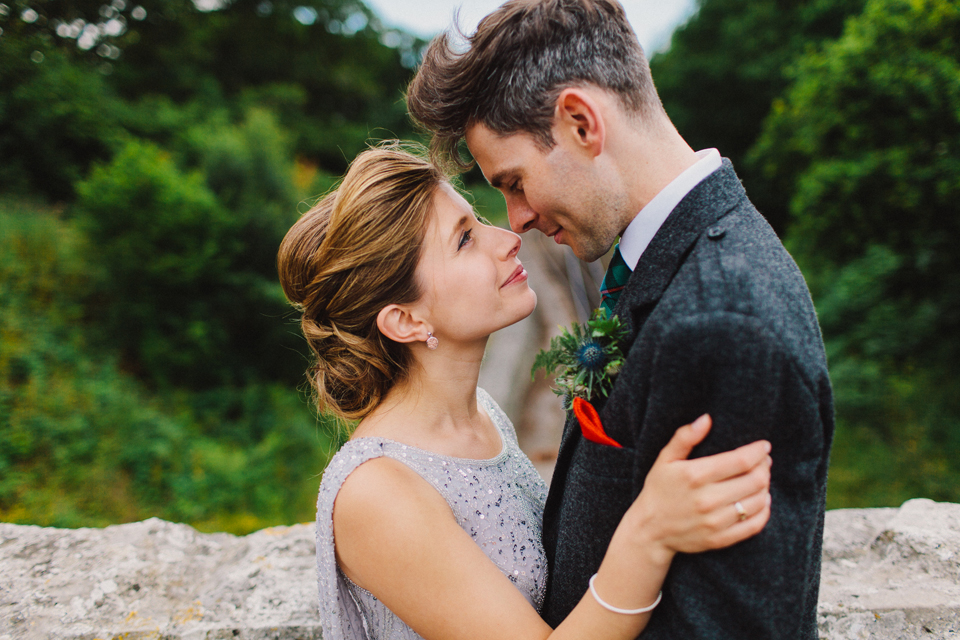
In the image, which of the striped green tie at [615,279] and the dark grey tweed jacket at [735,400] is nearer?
the dark grey tweed jacket at [735,400]

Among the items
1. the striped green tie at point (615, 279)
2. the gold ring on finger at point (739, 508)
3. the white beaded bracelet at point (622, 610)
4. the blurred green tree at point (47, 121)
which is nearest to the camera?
the gold ring on finger at point (739, 508)

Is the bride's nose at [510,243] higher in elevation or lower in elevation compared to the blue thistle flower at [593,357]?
lower

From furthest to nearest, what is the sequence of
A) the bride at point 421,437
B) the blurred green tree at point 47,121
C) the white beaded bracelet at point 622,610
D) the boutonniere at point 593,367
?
the blurred green tree at point 47,121 → the bride at point 421,437 → the boutonniere at point 593,367 → the white beaded bracelet at point 622,610

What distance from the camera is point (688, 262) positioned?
4.15 feet

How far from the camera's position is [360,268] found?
1871 mm

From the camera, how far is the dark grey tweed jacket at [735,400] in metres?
1.08

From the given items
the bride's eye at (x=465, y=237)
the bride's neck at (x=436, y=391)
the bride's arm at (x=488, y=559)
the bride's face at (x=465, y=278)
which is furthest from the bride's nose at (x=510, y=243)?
the bride's arm at (x=488, y=559)

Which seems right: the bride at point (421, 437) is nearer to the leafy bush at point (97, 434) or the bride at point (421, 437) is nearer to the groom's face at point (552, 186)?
the groom's face at point (552, 186)

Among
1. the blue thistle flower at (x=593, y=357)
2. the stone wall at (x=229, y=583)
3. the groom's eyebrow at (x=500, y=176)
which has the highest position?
the groom's eyebrow at (x=500, y=176)

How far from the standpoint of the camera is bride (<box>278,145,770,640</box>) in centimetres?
149

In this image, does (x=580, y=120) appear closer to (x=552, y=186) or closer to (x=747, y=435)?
(x=552, y=186)

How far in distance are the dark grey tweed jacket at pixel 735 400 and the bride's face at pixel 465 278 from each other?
67 centimetres

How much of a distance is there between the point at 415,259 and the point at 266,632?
1.46 m

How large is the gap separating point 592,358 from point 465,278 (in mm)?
643
